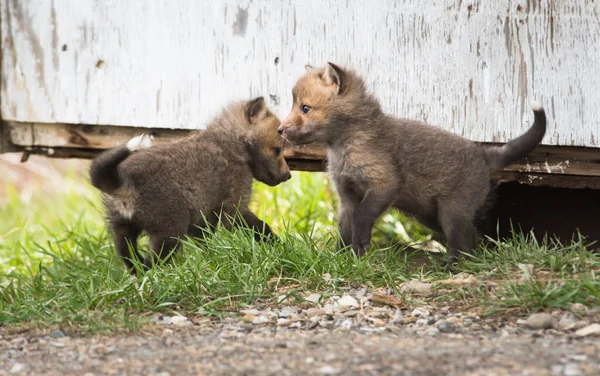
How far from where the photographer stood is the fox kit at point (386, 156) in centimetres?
514

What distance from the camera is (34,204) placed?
9.36 m

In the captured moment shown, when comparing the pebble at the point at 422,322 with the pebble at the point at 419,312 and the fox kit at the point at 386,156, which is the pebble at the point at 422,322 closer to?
the pebble at the point at 419,312

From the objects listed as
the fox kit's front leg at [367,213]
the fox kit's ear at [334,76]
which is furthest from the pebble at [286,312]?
the fox kit's ear at [334,76]

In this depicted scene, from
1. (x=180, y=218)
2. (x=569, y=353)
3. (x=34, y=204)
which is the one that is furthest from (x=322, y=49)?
(x=34, y=204)

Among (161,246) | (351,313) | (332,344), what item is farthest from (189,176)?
(332,344)

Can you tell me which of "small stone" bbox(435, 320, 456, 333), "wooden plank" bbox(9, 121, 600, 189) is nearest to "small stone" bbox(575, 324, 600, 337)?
"small stone" bbox(435, 320, 456, 333)

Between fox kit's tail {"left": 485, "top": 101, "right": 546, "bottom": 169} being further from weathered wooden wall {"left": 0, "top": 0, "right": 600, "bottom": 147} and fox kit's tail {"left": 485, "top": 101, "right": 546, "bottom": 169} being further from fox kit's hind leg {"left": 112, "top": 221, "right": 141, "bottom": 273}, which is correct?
fox kit's hind leg {"left": 112, "top": 221, "right": 141, "bottom": 273}

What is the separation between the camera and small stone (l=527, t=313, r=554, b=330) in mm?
3626

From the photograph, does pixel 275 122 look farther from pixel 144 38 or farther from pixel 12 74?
pixel 12 74

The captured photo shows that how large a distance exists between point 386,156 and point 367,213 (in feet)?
1.37

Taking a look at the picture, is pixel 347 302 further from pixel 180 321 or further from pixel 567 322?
pixel 567 322

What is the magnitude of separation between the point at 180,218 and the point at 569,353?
274cm

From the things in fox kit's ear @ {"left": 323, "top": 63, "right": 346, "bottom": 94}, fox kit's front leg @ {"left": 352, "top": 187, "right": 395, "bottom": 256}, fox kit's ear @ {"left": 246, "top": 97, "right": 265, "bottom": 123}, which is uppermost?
fox kit's ear @ {"left": 323, "top": 63, "right": 346, "bottom": 94}

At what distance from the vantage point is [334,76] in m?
5.21
